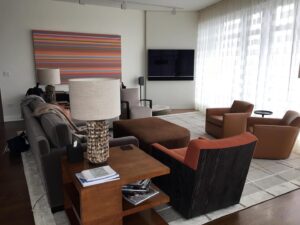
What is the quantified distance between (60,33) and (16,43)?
3.38ft

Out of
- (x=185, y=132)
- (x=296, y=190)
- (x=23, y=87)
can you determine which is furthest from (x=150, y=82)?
(x=296, y=190)

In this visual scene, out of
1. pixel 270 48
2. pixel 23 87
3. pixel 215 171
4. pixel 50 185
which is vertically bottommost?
pixel 50 185

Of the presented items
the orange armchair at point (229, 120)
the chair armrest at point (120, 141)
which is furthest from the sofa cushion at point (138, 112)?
the chair armrest at point (120, 141)

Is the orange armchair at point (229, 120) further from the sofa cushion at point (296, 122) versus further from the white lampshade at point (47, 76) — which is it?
the white lampshade at point (47, 76)

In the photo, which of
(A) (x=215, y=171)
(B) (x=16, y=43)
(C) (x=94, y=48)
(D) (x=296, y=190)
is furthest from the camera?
(C) (x=94, y=48)

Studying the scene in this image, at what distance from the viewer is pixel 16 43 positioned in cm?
580

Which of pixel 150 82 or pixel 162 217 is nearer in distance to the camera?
pixel 162 217

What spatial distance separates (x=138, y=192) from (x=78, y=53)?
17.1 feet

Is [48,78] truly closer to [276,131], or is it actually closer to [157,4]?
[157,4]

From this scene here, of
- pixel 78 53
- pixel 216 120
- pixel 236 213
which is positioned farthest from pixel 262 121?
pixel 78 53

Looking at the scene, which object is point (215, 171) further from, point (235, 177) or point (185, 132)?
point (185, 132)

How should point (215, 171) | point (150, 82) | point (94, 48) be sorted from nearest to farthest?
point (215, 171) → point (94, 48) → point (150, 82)

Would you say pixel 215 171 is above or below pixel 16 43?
below

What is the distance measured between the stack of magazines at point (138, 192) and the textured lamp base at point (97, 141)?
33 centimetres
